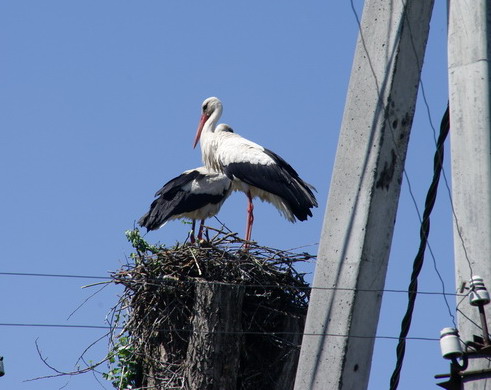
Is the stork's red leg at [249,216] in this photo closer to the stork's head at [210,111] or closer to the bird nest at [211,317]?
the stork's head at [210,111]

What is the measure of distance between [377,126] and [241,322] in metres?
4.02

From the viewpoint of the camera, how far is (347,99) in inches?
183

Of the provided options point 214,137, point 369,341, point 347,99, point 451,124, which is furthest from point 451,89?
point 214,137

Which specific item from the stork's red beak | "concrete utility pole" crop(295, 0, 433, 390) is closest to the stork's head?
the stork's red beak

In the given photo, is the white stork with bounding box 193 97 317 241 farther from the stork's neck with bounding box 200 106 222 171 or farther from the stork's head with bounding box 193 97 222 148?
the stork's head with bounding box 193 97 222 148

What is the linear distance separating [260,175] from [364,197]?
351 inches

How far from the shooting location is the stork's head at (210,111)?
1511cm

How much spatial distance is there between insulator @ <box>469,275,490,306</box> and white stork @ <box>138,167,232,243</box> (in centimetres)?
785

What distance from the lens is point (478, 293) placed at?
173 inches

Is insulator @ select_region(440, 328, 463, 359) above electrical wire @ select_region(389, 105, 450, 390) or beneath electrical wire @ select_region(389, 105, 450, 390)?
beneath

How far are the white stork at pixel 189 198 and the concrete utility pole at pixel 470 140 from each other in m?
7.48

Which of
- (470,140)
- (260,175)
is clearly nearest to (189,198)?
(260,175)

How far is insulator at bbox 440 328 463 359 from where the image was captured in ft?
13.8

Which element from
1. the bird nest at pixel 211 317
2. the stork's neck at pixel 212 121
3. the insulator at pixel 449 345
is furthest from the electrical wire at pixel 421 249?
the stork's neck at pixel 212 121
